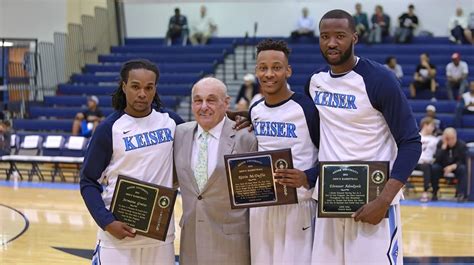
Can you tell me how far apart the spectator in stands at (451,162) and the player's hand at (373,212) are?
898 centimetres

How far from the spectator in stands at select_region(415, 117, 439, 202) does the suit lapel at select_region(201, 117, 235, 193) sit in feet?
28.5

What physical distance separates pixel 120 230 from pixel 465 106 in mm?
12240

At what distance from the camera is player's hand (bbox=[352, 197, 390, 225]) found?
3.76 m

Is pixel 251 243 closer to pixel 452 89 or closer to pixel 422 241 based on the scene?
pixel 422 241

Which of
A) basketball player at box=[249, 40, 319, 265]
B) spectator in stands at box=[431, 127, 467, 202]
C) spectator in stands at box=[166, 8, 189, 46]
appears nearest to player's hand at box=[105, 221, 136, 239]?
basketball player at box=[249, 40, 319, 265]

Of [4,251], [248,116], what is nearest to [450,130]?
[4,251]

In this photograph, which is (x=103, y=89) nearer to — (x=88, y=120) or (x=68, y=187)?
(x=88, y=120)

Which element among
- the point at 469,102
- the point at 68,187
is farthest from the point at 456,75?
the point at 68,187

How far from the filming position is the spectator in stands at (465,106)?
578 inches

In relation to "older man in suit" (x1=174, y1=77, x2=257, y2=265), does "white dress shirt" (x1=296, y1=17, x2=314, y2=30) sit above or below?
above

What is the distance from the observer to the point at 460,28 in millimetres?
18031

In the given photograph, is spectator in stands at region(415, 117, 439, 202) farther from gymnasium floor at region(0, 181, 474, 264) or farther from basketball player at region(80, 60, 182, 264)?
basketball player at region(80, 60, 182, 264)

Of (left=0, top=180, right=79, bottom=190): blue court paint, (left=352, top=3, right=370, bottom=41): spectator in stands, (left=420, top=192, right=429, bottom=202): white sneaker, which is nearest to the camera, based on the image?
(left=420, top=192, right=429, bottom=202): white sneaker

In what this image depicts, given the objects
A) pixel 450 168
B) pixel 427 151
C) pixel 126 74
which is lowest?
pixel 450 168
